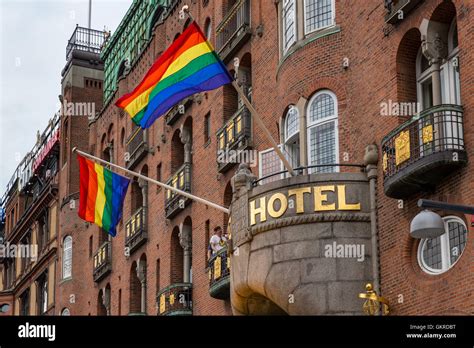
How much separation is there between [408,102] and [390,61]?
4.01ft

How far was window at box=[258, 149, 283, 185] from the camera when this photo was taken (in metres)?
35.3

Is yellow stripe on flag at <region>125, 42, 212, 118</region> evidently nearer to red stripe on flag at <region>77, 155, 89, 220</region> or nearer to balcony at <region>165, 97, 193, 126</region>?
red stripe on flag at <region>77, 155, 89, 220</region>

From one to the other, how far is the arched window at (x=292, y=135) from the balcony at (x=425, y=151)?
5.41m

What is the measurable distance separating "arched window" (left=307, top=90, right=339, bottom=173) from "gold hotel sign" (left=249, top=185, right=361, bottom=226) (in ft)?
6.27

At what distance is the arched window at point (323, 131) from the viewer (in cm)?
3203

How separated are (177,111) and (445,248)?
21.4 metres

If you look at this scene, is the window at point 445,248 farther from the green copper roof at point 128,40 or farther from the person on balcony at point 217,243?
the green copper roof at point 128,40

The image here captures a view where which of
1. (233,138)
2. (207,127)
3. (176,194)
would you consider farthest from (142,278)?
(233,138)

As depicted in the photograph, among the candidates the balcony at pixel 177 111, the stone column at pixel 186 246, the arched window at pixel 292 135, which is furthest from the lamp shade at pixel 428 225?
the balcony at pixel 177 111

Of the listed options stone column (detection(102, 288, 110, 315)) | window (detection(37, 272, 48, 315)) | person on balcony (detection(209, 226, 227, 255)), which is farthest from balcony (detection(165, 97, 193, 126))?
window (detection(37, 272, 48, 315))

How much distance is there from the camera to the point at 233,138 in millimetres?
39938

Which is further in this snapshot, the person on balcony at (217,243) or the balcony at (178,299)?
the balcony at (178,299)

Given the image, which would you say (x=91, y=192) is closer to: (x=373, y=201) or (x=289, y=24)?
(x=289, y=24)
